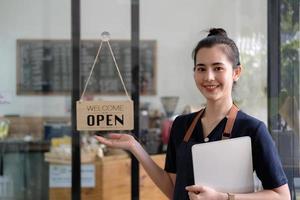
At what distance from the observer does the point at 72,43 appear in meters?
2.58

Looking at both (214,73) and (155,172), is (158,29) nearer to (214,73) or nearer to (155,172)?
(155,172)

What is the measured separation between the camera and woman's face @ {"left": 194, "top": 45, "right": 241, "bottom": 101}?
157cm

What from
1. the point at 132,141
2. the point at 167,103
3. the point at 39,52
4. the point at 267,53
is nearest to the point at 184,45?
the point at 167,103

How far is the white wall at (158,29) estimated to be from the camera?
109 inches

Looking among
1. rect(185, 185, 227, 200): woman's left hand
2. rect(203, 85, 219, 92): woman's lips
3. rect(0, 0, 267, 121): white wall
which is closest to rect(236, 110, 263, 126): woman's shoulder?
rect(203, 85, 219, 92): woman's lips

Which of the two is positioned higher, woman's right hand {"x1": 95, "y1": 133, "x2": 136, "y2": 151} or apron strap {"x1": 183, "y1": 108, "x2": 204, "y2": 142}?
apron strap {"x1": 183, "y1": 108, "x2": 204, "y2": 142}

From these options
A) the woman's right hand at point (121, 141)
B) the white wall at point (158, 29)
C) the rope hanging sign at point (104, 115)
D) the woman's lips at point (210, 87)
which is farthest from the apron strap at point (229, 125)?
the white wall at point (158, 29)

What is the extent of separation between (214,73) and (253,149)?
28cm

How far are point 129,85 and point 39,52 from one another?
1412 mm

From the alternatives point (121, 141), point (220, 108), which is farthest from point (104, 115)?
point (220, 108)

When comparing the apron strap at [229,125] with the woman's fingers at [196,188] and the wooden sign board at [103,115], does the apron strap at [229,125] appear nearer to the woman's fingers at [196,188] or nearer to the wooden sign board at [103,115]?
the woman's fingers at [196,188]

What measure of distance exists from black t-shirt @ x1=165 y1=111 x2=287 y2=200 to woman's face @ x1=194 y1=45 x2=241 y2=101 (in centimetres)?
Answer: 10

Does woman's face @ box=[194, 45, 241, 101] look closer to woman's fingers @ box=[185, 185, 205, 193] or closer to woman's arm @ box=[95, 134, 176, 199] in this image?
woman's fingers @ box=[185, 185, 205, 193]

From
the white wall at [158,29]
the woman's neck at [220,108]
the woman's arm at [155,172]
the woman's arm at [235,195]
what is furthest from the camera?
the white wall at [158,29]
